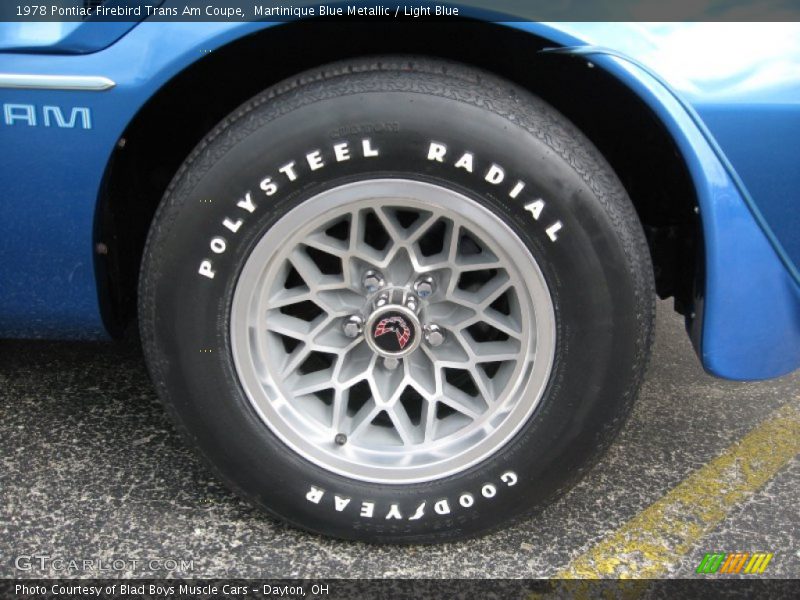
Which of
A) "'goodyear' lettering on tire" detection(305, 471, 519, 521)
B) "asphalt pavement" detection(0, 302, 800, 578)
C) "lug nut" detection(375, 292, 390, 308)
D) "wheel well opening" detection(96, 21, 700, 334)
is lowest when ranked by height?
"asphalt pavement" detection(0, 302, 800, 578)

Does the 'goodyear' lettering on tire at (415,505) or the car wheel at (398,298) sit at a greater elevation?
the car wheel at (398,298)

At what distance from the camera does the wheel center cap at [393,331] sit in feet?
5.82

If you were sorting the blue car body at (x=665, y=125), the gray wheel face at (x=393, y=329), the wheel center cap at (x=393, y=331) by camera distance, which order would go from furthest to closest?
the wheel center cap at (x=393, y=331) → the gray wheel face at (x=393, y=329) → the blue car body at (x=665, y=125)

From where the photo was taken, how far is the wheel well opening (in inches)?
66.4

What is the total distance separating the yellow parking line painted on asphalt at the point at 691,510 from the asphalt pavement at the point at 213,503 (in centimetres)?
2

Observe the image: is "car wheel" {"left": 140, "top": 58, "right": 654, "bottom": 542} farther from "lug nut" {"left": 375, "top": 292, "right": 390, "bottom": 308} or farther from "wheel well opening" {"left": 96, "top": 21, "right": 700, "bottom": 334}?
"wheel well opening" {"left": 96, "top": 21, "right": 700, "bottom": 334}

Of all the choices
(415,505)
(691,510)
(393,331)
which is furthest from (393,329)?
(691,510)

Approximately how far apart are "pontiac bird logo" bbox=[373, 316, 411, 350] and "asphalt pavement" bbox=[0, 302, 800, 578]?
1.59 feet

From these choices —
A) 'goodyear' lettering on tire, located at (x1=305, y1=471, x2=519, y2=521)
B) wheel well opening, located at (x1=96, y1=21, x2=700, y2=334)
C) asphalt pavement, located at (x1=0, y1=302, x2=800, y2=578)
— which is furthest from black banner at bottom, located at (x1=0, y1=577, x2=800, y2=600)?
wheel well opening, located at (x1=96, y1=21, x2=700, y2=334)

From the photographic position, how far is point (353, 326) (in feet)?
5.99

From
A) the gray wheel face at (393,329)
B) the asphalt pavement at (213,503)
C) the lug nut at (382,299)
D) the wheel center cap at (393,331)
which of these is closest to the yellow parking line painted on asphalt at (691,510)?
the asphalt pavement at (213,503)

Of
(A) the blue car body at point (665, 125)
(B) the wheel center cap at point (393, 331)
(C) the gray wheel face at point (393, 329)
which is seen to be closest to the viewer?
(A) the blue car body at point (665, 125)

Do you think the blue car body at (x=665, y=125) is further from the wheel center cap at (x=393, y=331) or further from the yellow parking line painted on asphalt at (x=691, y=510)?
the wheel center cap at (x=393, y=331)

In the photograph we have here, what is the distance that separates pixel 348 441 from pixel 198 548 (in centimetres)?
A: 41
